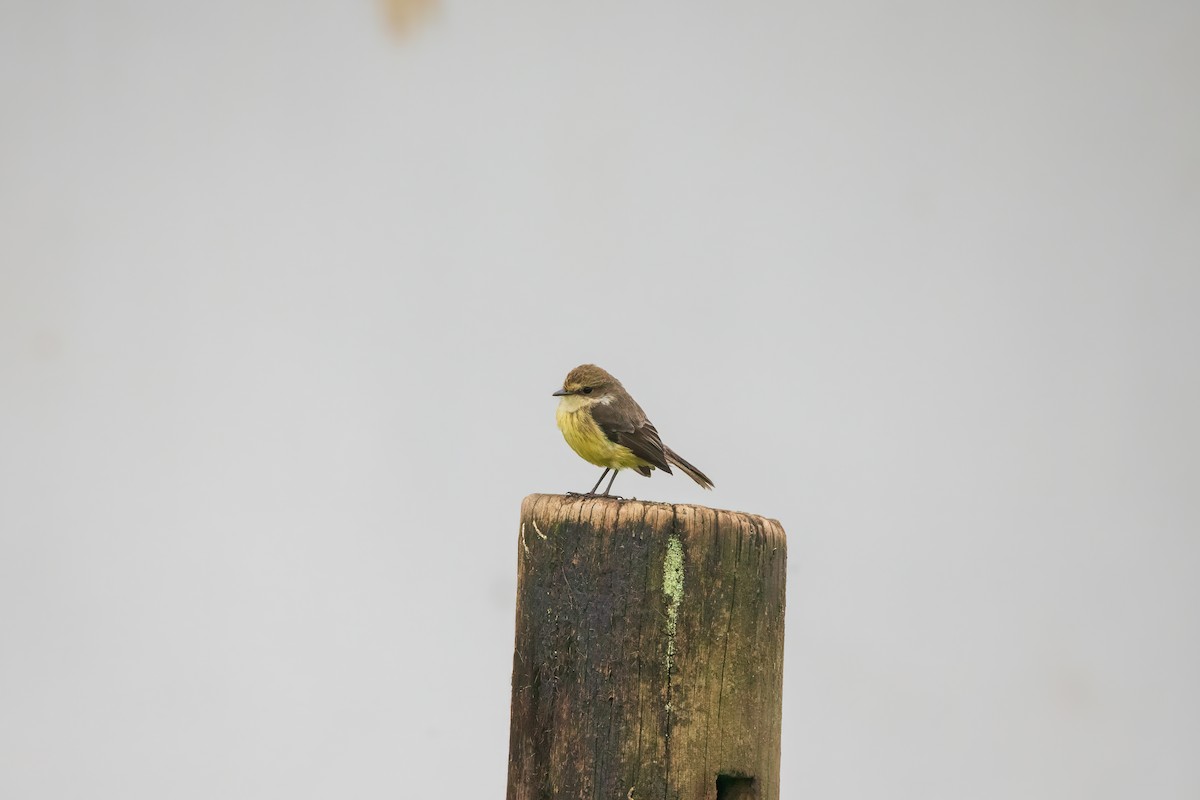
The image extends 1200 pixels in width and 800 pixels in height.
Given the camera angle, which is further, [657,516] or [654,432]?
[654,432]

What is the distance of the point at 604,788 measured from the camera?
317 cm

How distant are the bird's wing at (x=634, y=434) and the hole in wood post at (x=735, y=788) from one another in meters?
2.65

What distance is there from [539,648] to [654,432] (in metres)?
2.69

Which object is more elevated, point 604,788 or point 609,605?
point 609,605

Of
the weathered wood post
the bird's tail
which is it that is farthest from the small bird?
the weathered wood post

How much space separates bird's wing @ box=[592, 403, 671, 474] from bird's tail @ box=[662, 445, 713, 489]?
0.10 m

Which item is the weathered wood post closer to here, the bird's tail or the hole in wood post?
the hole in wood post

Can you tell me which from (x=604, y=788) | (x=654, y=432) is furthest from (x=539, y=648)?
(x=654, y=432)

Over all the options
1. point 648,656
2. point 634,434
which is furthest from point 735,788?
point 634,434

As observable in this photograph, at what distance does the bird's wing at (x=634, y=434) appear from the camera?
5.86m

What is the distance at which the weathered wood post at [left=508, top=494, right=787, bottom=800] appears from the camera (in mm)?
3191

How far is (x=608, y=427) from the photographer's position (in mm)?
5922

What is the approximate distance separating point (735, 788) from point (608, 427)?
Result: 2.79 m

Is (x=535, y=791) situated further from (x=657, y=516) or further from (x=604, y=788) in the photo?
(x=657, y=516)
